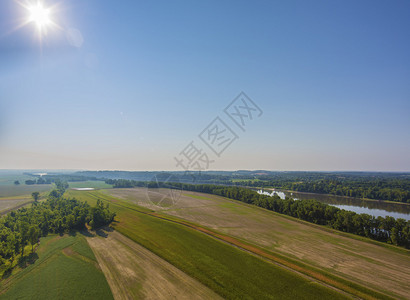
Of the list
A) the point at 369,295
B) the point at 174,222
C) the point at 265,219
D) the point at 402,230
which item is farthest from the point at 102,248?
the point at 402,230

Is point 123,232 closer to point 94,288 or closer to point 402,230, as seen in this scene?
point 94,288

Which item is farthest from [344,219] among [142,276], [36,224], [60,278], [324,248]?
[36,224]

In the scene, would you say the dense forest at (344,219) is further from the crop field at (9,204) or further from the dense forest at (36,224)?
the crop field at (9,204)

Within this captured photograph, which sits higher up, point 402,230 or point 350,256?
point 402,230

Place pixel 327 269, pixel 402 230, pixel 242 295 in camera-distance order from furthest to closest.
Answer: pixel 402 230, pixel 327 269, pixel 242 295

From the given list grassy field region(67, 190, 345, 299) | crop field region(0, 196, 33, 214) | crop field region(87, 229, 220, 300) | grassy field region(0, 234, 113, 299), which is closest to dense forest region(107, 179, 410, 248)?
grassy field region(67, 190, 345, 299)

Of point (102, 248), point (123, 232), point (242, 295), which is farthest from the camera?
point (123, 232)

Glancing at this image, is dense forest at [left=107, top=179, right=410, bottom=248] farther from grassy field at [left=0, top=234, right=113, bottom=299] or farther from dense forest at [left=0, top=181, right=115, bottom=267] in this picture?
dense forest at [left=0, top=181, right=115, bottom=267]
